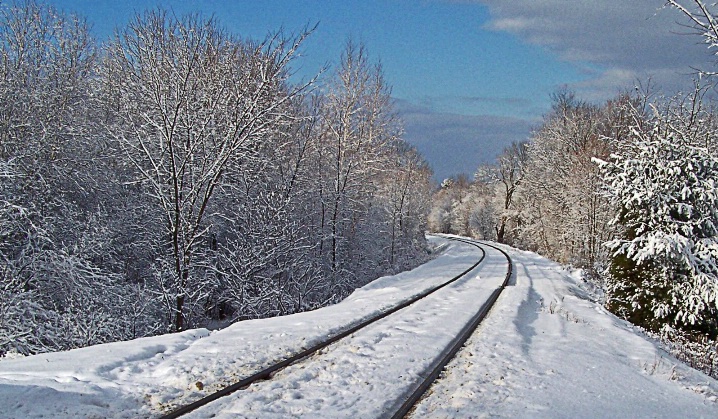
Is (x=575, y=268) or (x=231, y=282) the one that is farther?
(x=575, y=268)

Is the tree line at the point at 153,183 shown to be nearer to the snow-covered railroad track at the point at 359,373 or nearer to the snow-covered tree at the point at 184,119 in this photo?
the snow-covered tree at the point at 184,119

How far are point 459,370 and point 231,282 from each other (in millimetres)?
13895

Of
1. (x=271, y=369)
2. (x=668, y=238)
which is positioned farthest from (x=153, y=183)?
(x=668, y=238)

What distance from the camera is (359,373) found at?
6.62 metres

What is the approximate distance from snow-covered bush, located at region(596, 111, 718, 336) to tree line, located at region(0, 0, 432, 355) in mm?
12143

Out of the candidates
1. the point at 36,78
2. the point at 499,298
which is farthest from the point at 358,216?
the point at 36,78

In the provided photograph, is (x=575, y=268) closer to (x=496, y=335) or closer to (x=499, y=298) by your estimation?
(x=499, y=298)

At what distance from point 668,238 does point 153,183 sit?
1600 centimetres

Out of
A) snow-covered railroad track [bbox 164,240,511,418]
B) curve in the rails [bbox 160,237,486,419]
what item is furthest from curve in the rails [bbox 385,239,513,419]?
curve in the rails [bbox 160,237,486,419]

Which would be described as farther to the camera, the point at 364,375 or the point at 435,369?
the point at 435,369

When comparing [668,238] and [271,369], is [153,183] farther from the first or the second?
[668,238]

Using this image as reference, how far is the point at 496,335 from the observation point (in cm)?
954

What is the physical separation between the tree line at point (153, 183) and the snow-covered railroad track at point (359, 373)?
7943mm

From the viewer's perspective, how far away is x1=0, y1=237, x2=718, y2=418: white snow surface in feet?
17.1
